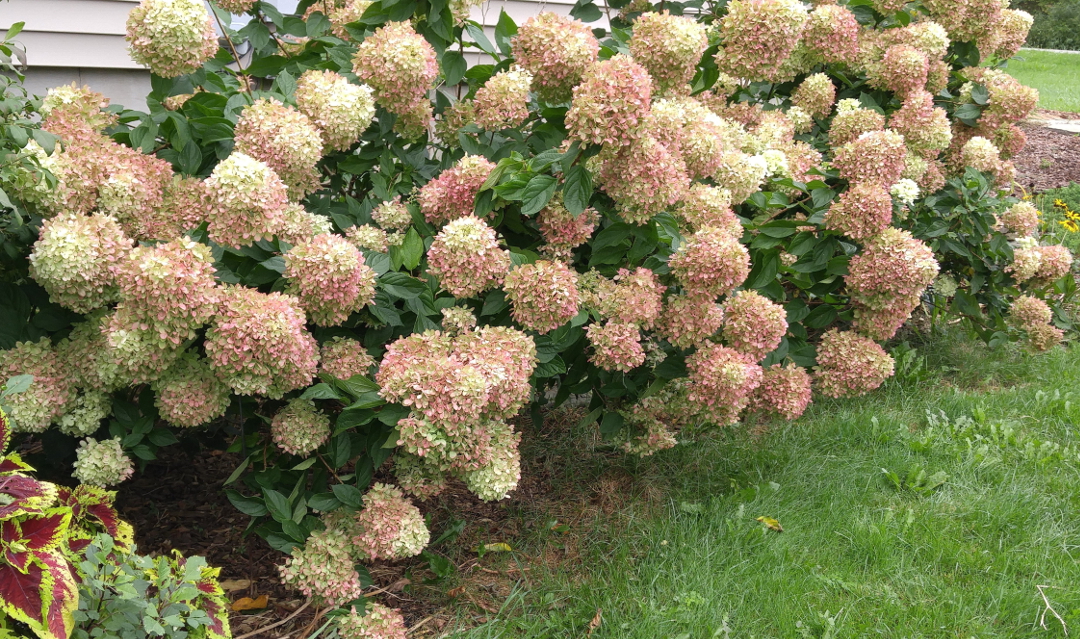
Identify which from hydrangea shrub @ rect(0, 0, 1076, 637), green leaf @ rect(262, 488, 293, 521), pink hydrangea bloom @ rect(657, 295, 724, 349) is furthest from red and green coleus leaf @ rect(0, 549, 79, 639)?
pink hydrangea bloom @ rect(657, 295, 724, 349)

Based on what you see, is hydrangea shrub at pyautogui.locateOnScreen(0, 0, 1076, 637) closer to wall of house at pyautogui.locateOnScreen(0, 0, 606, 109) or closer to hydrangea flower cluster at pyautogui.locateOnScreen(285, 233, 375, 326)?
hydrangea flower cluster at pyautogui.locateOnScreen(285, 233, 375, 326)

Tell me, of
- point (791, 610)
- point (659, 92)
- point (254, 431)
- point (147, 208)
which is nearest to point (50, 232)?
point (147, 208)

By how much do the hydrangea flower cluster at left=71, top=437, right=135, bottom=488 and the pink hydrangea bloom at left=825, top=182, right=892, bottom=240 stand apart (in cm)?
230

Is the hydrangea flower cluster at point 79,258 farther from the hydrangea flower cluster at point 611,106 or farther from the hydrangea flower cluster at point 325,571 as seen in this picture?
the hydrangea flower cluster at point 611,106

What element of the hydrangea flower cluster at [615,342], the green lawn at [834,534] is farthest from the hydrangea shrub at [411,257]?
the green lawn at [834,534]

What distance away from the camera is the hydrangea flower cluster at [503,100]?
2.54 m

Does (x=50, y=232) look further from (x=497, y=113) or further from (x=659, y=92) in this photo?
(x=659, y=92)

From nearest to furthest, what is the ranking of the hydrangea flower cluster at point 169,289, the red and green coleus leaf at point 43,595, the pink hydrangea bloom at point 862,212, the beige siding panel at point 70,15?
1. the red and green coleus leaf at point 43,595
2. the hydrangea flower cluster at point 169,289
3. the pink hydrangea bloom at point 862,212
4. the beige siding panel at point 70,15

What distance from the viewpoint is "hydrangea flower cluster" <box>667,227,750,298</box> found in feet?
7.56

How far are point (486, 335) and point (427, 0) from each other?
1138 mm

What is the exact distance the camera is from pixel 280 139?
221cm

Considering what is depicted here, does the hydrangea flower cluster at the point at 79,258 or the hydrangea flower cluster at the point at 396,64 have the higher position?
the hydrangea flower cluster at the point at 396,64

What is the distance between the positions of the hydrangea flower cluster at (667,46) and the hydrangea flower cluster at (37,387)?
181 cm

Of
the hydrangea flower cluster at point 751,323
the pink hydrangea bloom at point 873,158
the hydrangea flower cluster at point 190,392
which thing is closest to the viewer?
the hydrangea flower cluster at point 190,392
